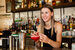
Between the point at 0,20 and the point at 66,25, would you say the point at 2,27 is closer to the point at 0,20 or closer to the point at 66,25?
the point at 0,20

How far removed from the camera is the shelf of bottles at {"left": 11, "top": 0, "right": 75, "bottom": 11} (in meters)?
3.54

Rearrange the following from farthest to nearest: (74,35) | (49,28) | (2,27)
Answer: (2,27) < (74,35) < (49,28)

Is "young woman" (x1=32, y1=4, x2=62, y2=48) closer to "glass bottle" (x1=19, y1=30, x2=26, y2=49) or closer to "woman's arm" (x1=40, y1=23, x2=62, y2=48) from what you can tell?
"woman's arm" (x1=40, y1=23, x2=62, y2=48)

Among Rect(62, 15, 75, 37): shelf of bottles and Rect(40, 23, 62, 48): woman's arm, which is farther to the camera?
Rect(62, 15, 75, 37): shelf of bottles

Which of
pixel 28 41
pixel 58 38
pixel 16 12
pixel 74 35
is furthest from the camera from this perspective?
pixel 16 12

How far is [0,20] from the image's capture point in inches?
214

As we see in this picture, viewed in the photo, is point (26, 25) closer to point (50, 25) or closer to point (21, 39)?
point (50, 25)

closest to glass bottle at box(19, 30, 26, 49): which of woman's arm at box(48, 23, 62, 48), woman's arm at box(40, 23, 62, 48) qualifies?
woman's arm at box(40, 23, 62, 48)

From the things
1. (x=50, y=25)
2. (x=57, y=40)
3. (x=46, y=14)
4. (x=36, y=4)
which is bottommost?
(x=57, y=40)

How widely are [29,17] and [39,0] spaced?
2.69 ft

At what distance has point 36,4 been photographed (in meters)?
4.17

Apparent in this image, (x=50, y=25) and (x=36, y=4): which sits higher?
(x=36, y=4)

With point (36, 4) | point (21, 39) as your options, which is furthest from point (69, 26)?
point (21, 39)

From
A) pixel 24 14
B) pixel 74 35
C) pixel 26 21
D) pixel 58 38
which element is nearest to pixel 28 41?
pixel 26 21
